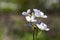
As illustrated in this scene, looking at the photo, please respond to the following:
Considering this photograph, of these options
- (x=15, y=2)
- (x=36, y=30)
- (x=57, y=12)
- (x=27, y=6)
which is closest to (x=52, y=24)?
(x=57, y=12)

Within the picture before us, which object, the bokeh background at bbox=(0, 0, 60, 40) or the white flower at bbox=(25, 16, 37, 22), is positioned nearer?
the white flower at bbox=(25, 16, 37, 22)

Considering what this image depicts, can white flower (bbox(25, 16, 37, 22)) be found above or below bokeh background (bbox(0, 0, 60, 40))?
below

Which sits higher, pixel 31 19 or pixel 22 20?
pixel 22 20

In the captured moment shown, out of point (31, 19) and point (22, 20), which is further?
point (22, 20)

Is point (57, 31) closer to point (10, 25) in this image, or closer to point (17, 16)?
point (10, 25)

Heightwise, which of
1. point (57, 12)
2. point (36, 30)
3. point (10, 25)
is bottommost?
point (36, 30)

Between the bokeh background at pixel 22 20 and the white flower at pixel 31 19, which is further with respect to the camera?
the bokeh background at pixel 22 20

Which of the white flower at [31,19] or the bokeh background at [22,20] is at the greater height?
the bokeh background at [22,20]

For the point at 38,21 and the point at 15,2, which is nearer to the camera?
the point at 38,21
